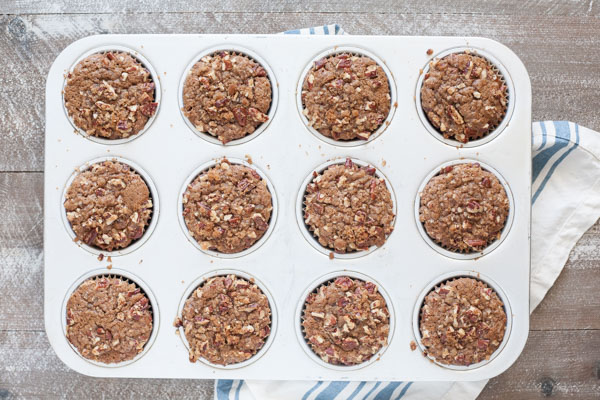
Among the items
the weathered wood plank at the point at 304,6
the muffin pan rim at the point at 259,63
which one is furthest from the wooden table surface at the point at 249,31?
the muffin pan rim at the point at 259,63

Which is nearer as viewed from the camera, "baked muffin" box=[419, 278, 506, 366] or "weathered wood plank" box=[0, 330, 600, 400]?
"baked muffin" box=[419, 278, 506, 366]

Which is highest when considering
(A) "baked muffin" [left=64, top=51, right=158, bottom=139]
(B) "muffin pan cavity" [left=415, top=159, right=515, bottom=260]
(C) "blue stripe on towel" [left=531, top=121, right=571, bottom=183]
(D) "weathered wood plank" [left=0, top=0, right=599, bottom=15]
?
(D) "weathered wood plank" [left=0, top=0, right=599, bottom=15]

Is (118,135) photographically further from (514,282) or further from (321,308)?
(514,282)

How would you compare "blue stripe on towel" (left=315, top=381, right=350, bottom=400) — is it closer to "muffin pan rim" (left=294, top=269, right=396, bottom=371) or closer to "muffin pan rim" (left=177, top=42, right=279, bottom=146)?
"muffin pan rim" (left=294, top=269, right=396, bottom=371)

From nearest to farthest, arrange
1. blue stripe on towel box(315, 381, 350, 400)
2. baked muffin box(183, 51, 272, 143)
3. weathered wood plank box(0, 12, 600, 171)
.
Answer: baked muffin box(183, 51, 272, 143) < blue stripe on towel box(315, 381, 350, 400) < weathered wood plank box(0, 12, 600, 171)

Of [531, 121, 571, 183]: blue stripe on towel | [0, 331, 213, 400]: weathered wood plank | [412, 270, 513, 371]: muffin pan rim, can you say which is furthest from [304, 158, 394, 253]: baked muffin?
[0, 331, 213, 400]: weathered wood plank

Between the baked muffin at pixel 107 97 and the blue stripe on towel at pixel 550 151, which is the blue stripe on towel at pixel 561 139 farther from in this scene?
the baked muffin at pixel 107 97

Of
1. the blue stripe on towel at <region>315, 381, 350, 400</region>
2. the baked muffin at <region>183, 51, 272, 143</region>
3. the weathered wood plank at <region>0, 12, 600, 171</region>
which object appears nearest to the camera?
the baked muffin at <region>183, 51, 272, 143</region>
